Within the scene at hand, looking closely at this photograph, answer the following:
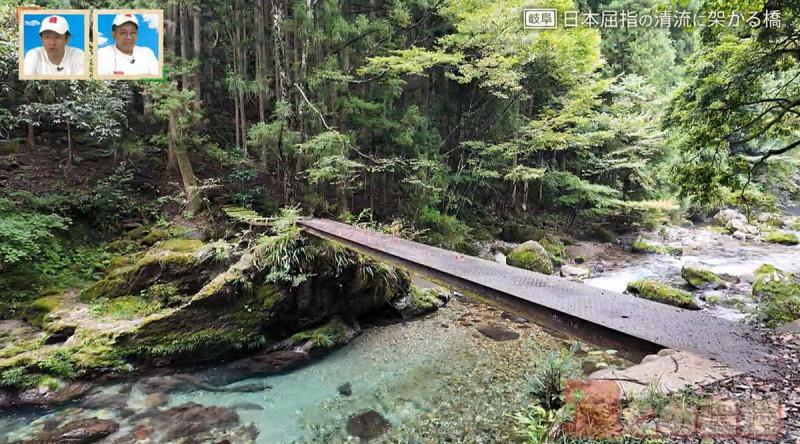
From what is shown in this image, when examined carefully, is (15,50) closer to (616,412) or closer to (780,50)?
(616,412)

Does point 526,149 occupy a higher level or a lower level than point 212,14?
lower

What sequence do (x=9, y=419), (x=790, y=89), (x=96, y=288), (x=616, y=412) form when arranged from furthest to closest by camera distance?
(x=96, y=288)
(x=790, y=89)
(x=9, y=419)
(x=616, y=412)

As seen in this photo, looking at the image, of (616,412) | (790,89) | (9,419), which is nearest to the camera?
(616,412)

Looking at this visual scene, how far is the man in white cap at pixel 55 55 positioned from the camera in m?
5.21

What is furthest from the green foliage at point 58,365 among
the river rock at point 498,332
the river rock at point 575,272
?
the river rock at point 575,272

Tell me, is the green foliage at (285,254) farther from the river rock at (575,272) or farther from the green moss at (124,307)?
the river rock at (575,272)

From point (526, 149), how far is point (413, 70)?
5.18 metres

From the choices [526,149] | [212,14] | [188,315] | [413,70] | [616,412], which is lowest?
[188,315]

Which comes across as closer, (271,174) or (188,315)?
(188,315)

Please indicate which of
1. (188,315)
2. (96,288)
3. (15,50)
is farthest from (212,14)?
(188,315)

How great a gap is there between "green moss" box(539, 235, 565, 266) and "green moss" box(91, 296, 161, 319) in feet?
33.3

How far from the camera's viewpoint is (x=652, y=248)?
13.6 meters

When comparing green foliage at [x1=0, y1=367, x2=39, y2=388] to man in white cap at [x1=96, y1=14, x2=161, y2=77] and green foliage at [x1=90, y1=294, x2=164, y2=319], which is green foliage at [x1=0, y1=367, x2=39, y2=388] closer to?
green foliage at [x1=90, y1=294, x2=164, y2=319]

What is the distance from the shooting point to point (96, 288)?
6.17m
